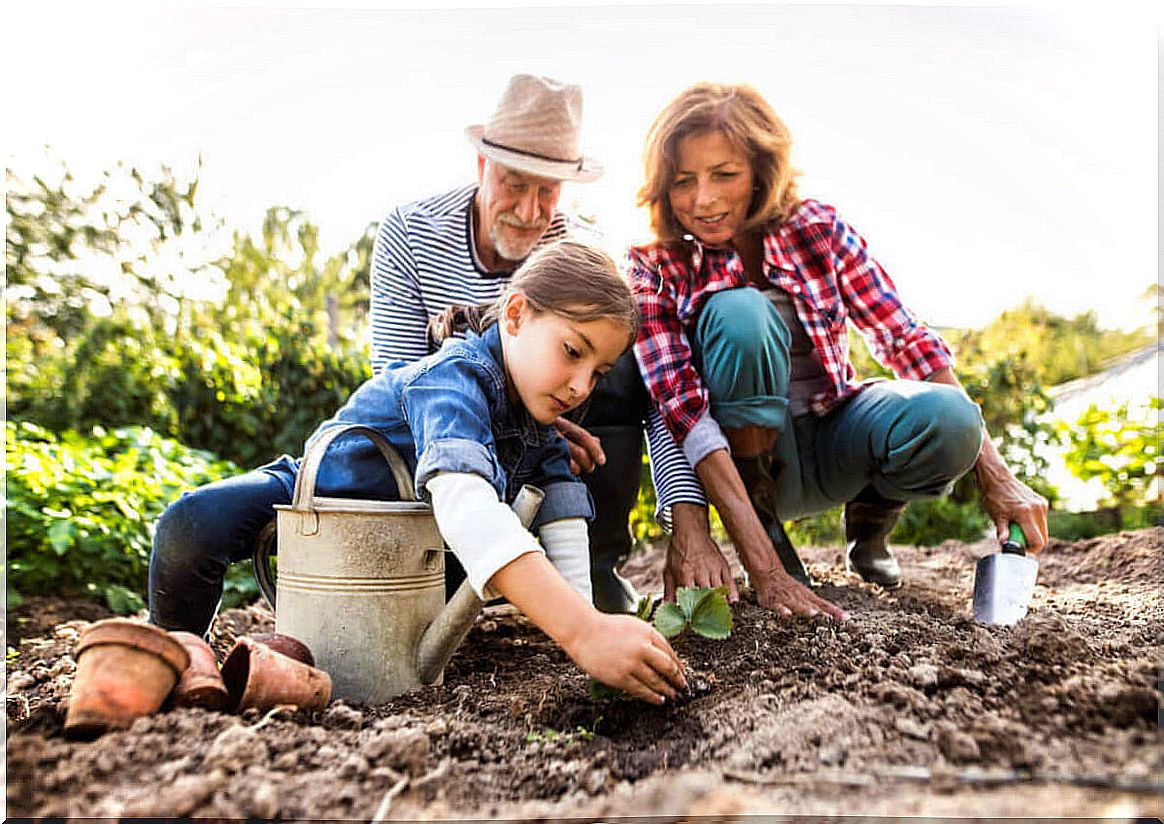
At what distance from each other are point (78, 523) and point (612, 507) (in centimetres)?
186

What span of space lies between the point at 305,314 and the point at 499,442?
10.7 feet

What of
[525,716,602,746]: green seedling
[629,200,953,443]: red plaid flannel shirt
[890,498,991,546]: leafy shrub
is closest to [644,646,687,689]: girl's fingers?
[525,716,602,746]: green seedling

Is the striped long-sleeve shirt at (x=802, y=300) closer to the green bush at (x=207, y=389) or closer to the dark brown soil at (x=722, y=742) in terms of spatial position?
the dark brown soil at (x=722, y=742)

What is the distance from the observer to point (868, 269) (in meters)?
2.52

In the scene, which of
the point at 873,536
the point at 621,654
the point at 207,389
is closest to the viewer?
the point at 621,654

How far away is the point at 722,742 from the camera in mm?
1367

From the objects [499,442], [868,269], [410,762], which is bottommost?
[410,762]

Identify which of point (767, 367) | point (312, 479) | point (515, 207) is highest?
point (515, 207)

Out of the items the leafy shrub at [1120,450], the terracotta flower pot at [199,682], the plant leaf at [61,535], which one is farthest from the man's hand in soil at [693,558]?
the leafy shrub at [1120,450]

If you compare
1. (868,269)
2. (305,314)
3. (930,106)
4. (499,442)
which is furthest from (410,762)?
(305,314)

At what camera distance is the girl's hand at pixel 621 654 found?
1427mm

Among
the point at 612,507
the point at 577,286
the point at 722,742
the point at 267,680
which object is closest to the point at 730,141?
the point at 577,286

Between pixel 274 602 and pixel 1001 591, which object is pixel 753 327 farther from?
pixel 274 602

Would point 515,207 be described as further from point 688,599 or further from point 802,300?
point 688,599
